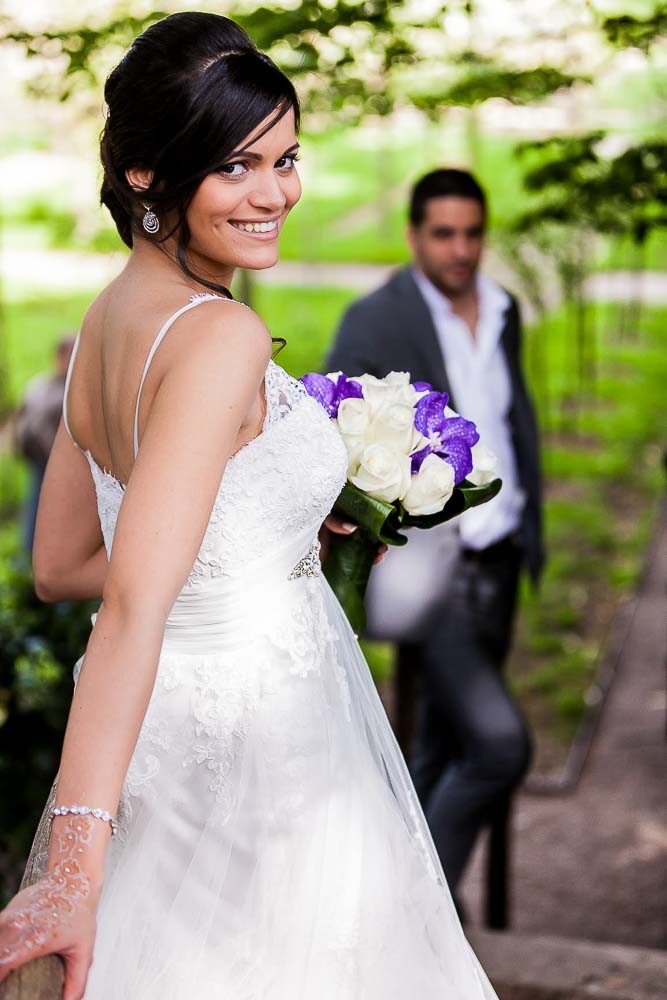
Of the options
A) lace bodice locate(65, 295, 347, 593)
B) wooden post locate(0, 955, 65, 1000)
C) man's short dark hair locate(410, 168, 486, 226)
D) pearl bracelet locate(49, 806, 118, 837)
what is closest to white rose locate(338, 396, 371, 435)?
lace bodice locate(65, 295, 347, 593)

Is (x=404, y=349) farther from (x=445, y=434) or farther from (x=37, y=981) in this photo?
(x=37, y=981)

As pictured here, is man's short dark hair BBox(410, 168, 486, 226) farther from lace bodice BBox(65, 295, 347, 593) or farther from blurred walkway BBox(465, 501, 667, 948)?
blurred walkway BBox(465, 501, 667, 948)

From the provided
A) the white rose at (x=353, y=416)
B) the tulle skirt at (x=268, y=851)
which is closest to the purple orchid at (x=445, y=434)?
the white rose at (x=353, y=416)

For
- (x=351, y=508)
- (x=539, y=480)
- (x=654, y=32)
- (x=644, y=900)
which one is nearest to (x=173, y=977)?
(x=351, y=508)

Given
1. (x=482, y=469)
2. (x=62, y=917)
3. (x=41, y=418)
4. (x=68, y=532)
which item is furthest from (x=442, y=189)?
(x=41, y=418)

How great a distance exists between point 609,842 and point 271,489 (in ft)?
11.6

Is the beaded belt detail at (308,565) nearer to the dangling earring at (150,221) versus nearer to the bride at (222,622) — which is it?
the bride at (222,622)

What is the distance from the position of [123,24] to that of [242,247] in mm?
1735

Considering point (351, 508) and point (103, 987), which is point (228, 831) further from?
point (351, 508)

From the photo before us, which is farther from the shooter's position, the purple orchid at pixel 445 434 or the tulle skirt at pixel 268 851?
the purple orchid at pixel 445 434

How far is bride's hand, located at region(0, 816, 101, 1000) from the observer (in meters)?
1.23

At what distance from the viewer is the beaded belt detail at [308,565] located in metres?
1.92

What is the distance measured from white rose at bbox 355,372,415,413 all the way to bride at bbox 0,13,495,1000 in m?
0.27

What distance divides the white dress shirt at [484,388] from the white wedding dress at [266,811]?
177cm
